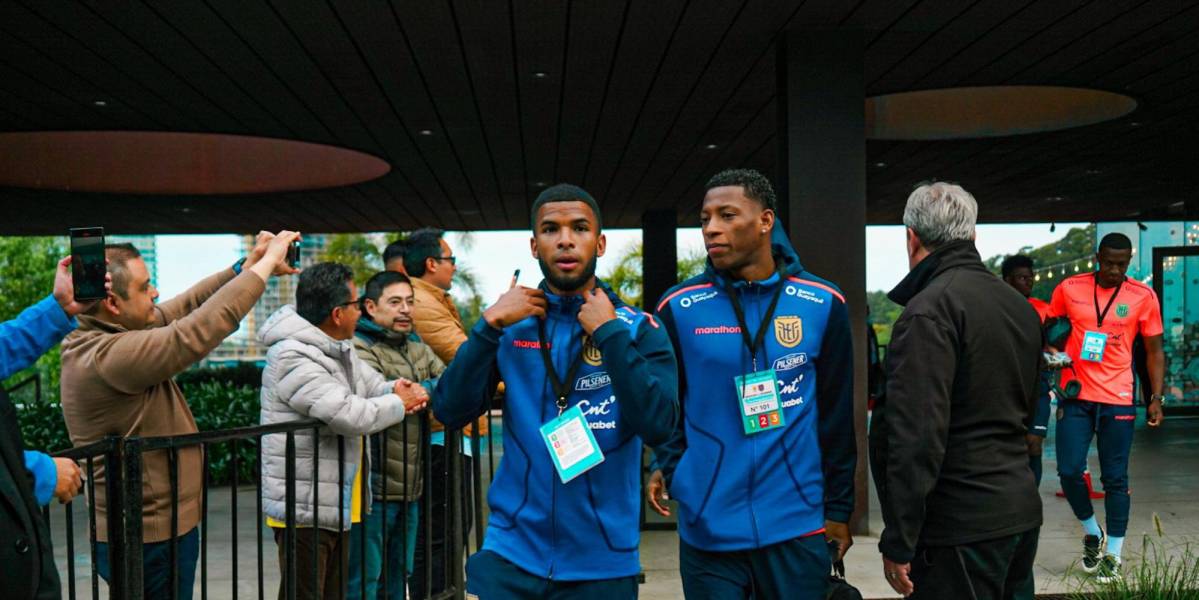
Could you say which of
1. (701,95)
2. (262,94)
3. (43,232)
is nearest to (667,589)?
(701,95)

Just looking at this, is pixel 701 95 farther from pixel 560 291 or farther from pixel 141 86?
pixel 560 291

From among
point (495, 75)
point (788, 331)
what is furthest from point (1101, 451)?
point (495, 75)

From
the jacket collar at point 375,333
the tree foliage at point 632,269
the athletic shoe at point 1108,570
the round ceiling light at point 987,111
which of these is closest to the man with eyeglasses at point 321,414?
the jacket collar at point 375,333

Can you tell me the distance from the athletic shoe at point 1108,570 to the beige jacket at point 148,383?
3.57 m

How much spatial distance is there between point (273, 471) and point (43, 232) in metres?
17.9

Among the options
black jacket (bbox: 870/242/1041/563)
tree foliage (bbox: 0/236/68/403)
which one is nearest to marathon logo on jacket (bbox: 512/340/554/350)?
black jacket (bbox: 870/242/1041/563)

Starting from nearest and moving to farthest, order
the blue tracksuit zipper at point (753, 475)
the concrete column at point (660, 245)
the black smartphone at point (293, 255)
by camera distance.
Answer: the blue tracksuit zipper at point (753, 475)
the black smartphone at point (293, 255)
the concrete column at point (660, 245)

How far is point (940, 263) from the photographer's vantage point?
10.0 ft

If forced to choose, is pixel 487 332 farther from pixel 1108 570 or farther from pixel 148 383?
pixel 1108 570

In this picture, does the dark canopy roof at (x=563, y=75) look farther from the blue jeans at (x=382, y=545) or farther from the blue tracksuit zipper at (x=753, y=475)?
→ the blue tracksuit zipper at (x=753, y=475)

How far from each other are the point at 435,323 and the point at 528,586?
2.75m

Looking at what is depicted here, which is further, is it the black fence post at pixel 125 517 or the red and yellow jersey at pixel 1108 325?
the red and yellow jersey at pixel 1108 325

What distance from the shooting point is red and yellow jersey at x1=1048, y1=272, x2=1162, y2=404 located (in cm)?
592

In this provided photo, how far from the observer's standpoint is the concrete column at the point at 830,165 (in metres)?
6.83
